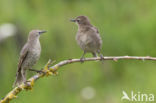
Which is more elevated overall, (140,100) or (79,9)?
(79,9)

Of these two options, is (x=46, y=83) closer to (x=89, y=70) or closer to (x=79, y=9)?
(x=89, y=70)

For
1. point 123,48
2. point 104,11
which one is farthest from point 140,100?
point 104,11

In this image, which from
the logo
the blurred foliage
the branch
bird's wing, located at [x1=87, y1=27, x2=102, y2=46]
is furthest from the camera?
the blurred foliage

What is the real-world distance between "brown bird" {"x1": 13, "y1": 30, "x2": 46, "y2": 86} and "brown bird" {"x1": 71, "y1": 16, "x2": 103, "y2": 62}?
57cm

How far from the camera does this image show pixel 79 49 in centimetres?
528

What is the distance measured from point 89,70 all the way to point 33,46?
2.51 metres

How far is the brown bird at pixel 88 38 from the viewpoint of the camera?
132 inches

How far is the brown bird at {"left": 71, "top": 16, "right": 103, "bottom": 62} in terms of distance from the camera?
3.36 meters

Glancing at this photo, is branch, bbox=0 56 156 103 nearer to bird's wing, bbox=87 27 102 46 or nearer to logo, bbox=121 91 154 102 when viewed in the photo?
bird's wing, bbox=87 27 102 46

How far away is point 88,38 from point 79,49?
187 centimetres

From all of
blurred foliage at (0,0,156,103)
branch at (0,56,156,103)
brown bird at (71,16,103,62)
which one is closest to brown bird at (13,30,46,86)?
branch at (0,56,156,103)

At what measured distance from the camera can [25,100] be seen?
4941 millimetres

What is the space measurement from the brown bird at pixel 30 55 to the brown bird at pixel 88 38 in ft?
1.87

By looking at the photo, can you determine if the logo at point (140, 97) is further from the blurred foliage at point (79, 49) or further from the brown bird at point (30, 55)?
the brown bird at point (30, 55)
